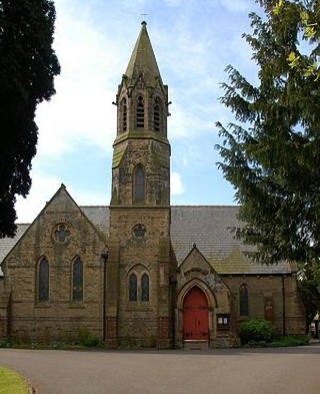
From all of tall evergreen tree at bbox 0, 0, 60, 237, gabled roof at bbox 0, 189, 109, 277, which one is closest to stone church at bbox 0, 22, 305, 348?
gabled roof at bbox 0, 189, 109, 277

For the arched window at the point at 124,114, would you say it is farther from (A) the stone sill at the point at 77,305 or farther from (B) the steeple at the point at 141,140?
(A) the stone sill at the point at 77,305

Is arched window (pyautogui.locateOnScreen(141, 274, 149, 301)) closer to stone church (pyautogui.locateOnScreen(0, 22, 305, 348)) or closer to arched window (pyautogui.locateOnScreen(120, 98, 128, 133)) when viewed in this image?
stone church (pyautogui.locateOnScreen(0, 22, 305, 348))

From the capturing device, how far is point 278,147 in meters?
11.7

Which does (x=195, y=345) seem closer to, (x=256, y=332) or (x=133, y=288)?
(x=256, y=332)

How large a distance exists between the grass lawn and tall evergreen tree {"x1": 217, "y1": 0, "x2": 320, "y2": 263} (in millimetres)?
7377

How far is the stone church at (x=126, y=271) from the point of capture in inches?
1457

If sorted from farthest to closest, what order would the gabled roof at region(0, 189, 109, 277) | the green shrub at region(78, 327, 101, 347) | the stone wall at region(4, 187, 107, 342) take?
the gabled roof at region(0, 189, 109, 277) → the stone wall at region(4, 187, 107, 342) → the green shrub at region(78, 327, 101, 347)

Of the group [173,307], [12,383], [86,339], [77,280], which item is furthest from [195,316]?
[12,383]

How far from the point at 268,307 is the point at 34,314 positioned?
1611 centimetres

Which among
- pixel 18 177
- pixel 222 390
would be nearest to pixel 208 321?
pixel 222 390

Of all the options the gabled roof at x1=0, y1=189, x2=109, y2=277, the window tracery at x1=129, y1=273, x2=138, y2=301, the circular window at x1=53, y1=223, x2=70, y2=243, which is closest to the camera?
the window tracery at x1=129, y1=273, x2=138, y2=301

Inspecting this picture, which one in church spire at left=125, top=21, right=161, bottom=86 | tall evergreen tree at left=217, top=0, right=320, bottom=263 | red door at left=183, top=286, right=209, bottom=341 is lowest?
red door at left=183, top=286, right=209, bottom=341

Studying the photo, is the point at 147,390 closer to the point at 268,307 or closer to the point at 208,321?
the point at 208,321

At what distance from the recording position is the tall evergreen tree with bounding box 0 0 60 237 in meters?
13.6
